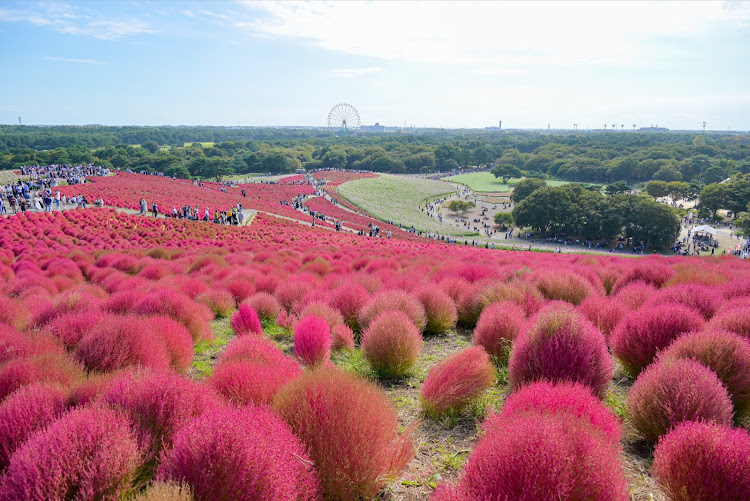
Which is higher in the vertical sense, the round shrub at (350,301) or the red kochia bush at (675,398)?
the red kochia bush at (675,398)

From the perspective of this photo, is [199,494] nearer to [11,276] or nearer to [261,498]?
[261,498]

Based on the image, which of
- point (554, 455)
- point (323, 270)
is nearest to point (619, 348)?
point (554, 455)

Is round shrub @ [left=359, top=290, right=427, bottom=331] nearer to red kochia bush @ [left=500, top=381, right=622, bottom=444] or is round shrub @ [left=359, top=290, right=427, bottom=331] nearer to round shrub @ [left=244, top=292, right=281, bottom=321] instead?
round shrub @ [left=244, top=292, right=281, bottom=321]

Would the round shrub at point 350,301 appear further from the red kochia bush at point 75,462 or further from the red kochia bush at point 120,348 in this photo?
the red kochia bush at point 75,462

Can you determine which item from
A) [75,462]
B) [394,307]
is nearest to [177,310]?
[394,307]

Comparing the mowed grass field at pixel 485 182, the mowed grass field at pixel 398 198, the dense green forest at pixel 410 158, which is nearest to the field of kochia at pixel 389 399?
the mowed grass field at pixel 398 198
